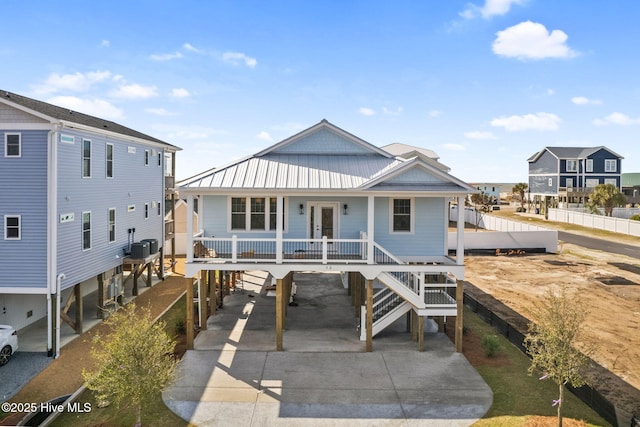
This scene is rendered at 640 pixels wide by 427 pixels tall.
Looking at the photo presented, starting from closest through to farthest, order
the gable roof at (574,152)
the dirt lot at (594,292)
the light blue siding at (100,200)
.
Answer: the dirt lot at (594,292), the light blue siding at (100,200), the gable roof at (574,152)

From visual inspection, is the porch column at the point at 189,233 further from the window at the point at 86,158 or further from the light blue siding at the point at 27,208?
the window at the point at 86,158

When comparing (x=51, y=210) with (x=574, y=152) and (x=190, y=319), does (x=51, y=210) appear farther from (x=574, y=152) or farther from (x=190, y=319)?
(x=574, y=152)

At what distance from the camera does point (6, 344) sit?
52.7 feet

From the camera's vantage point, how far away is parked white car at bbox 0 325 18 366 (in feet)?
52.0

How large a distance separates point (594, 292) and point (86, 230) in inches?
1178

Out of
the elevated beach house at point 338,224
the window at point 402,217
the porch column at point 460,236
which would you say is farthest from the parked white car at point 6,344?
the porch column at point 460,236

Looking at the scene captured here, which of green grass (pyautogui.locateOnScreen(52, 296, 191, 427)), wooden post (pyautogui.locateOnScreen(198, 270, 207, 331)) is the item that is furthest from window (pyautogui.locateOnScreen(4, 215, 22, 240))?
green grass (pyautogui.locateOnScreen(52, 296, 191, 427))

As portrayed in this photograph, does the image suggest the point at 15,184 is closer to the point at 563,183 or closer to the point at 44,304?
the point at 44,304

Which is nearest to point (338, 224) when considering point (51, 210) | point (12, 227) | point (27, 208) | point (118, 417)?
point (118, 417)

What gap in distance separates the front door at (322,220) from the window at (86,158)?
406 inches

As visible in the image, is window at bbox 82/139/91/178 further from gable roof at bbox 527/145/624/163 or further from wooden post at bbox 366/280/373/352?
gable roof at bbox 527/145/624/163

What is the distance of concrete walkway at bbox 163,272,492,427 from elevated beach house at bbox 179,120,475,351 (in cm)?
117

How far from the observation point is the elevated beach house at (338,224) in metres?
17.3

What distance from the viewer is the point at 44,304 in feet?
68.2
